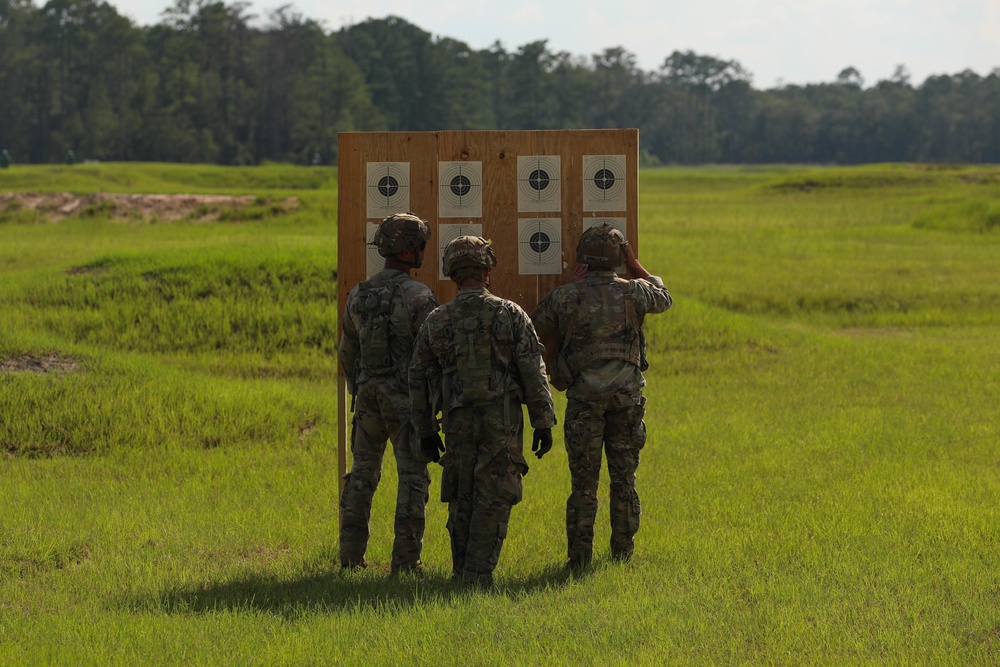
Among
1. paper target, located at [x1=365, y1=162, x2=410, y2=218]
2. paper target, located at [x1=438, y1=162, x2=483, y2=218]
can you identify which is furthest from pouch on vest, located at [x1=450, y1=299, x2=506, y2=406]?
paper target, located at [x1=365, y1=162, x2=410, y2=218]

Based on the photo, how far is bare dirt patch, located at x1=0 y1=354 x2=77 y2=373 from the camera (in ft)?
46.5

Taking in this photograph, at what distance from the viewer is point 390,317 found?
7.66 m

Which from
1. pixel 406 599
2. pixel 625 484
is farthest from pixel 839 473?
pixel 406 599

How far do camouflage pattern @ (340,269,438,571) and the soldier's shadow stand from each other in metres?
0.24

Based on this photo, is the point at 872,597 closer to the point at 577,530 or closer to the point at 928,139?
the point at 577,530

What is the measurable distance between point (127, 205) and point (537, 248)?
27296 millimetres

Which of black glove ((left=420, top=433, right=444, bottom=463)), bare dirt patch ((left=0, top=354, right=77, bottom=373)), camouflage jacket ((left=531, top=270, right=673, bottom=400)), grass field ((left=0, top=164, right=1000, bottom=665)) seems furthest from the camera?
bare dirt patch ((left=0, top=354, right=77, bottom=373))

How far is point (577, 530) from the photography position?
7.79 m

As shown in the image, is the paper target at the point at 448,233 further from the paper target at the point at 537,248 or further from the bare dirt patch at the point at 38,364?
the bare dirt patch at the point at 38,364

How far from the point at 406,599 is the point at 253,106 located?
317ft

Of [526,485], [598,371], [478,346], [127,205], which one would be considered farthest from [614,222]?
[127,205]

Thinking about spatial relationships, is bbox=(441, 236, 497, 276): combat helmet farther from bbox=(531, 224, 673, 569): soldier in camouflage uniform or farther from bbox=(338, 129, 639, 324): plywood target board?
bbox=(338, 129, 639, 324): plywood target board

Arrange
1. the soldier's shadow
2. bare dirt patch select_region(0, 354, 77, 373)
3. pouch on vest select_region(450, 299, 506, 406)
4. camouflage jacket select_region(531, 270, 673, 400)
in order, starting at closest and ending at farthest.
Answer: the soldier's shadow
pouch on vest select_region(450, 299, 506, 406)
camouflage jacket select_region(531, 270, 673, 400)
bare dirt patch select_region(0, 354, 77, 373)

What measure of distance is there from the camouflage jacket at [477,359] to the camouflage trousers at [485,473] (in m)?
0.11
